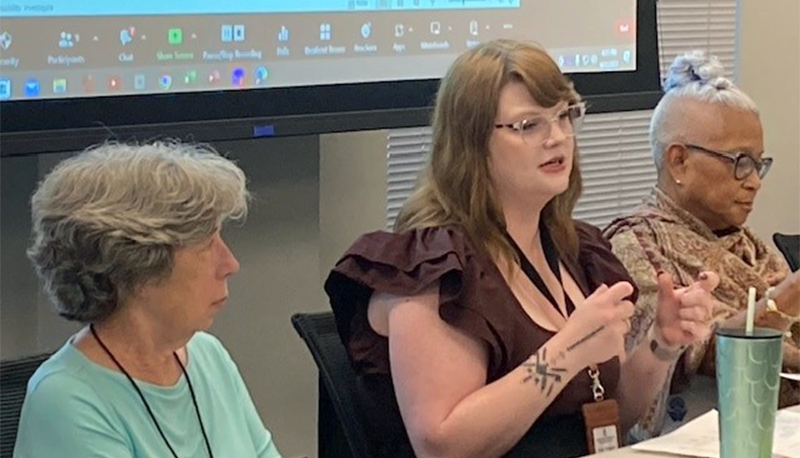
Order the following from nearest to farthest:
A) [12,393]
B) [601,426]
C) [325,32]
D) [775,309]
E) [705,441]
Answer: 1. [12,393]
2. [705,441]
3. [601,426]
4. [775,309]
5. [325,32]

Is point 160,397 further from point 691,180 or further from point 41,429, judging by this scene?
point 691,180

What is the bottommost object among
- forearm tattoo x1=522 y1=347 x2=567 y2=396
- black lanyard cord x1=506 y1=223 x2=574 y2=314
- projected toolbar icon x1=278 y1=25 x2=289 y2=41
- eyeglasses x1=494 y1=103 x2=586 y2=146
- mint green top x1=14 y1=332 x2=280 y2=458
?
forearm tattoo x1=522 y1=347 x2=567 y2=396

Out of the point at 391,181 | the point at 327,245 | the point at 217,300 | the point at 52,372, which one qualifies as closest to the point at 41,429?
the point at 52,372

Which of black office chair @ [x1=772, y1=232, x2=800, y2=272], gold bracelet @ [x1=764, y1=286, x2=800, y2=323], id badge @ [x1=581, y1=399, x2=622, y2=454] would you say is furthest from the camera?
black office chair @ [x1=772, y1=232, x2=800, y2=272]

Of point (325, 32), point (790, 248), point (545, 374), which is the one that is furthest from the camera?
point (790, 248)

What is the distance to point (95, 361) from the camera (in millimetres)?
1710

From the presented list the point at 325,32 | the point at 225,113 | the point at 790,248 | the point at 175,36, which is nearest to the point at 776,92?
the point at 790,248

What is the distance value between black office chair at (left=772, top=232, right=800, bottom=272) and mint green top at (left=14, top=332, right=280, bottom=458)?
1834 millimetres

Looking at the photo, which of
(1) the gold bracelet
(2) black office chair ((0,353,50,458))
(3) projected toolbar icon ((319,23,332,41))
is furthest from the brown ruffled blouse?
(3) projected toolbar icon ((319,23,332,41))

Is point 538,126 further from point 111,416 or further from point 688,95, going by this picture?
point 111,416

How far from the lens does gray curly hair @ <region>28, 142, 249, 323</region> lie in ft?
5.57

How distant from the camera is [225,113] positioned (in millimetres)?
2566

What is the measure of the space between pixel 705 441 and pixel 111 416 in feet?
2.89

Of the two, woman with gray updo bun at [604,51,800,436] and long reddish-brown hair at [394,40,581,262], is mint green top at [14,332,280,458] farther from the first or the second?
woman with gray updo bun at [604,51,800,436]
